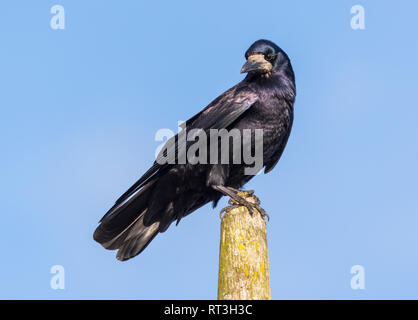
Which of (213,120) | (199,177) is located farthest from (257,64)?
(199,177)

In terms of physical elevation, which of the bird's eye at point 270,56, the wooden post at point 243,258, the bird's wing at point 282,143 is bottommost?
the wooden post at point 243,258

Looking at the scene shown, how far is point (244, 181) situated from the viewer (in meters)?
6.64

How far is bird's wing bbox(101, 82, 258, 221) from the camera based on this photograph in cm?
624

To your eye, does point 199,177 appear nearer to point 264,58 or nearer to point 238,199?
point 238,199

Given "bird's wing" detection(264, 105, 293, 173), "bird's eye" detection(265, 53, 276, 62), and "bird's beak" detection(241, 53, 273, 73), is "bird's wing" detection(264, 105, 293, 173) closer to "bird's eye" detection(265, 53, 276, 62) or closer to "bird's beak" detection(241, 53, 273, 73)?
"bird's beak" detection(241, 53, 273, 73)

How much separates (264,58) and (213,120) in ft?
2.77

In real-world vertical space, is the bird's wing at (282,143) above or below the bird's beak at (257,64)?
below

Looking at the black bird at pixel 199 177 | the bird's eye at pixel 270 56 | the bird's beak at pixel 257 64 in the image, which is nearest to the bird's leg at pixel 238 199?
the black bird at pixel 199 177

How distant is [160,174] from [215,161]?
539 millimetres

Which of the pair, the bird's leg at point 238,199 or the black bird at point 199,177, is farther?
the black bird at point 199,177

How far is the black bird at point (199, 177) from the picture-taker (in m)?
6.33

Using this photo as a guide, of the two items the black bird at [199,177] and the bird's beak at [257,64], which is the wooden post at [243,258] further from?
the bird's beak at [257,64]

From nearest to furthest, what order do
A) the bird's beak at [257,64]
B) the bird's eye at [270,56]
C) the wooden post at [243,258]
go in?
1. the wooden post at [243,258]
2. the bird's beak at [257,64]
3. the bird's eye at [270,56]
